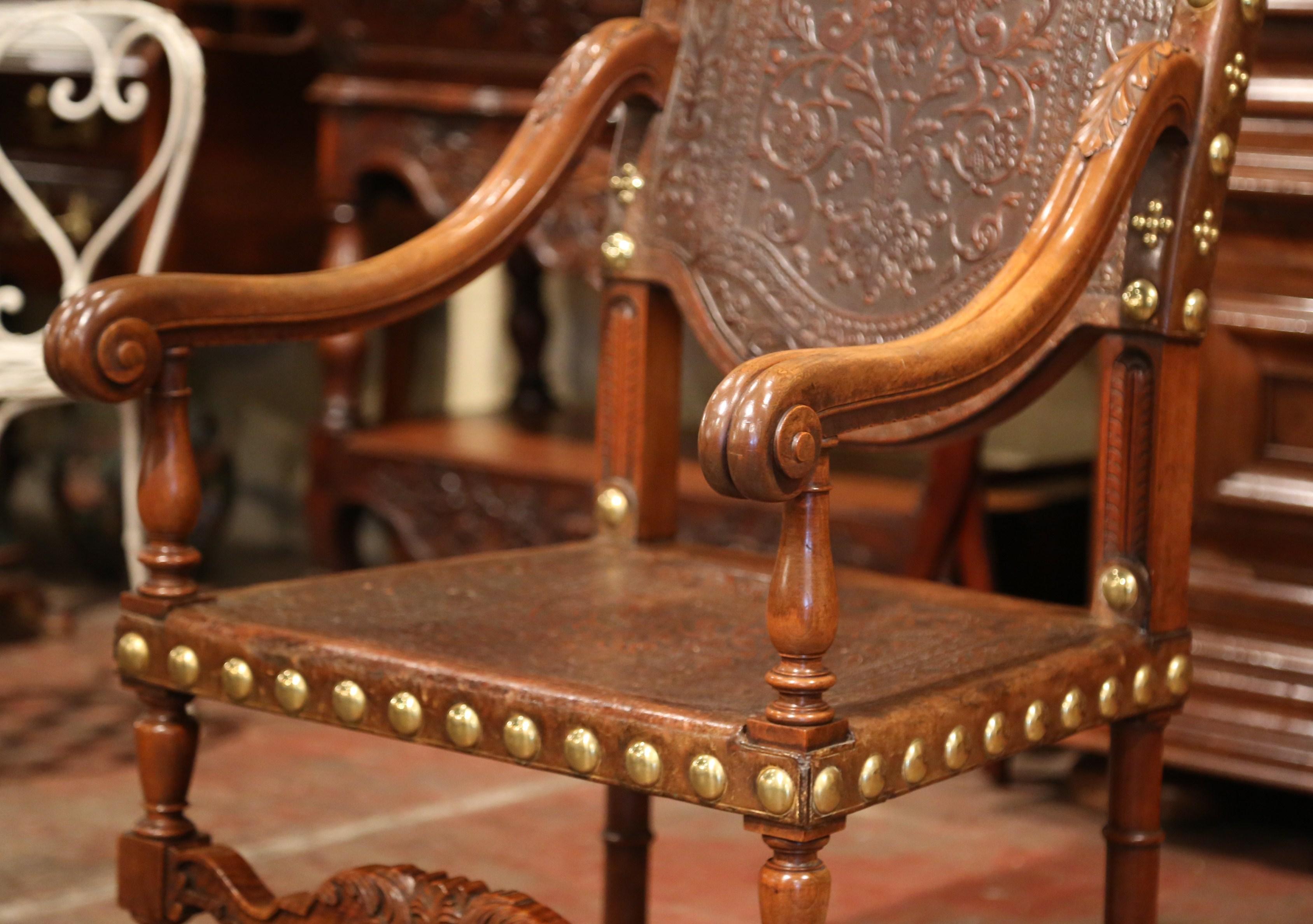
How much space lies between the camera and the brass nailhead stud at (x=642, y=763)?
1.12m

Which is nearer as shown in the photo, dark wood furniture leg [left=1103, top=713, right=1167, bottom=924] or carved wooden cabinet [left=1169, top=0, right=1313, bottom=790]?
dark wood furniture leg [left=1103, top=713, right=1167, bottom=924]

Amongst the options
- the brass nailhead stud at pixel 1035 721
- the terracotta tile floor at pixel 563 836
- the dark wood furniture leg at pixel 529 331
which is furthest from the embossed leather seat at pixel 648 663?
the dark wood furniture leg at pixel 529 331

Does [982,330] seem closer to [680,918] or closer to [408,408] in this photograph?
[680,918]

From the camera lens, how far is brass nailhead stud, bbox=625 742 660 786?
1116 mm

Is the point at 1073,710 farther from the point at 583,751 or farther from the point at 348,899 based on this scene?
the point at 348,899

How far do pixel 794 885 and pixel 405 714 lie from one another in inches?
12.0

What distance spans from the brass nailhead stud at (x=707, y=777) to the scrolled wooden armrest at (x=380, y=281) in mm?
495

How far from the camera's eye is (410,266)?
147 centimetres

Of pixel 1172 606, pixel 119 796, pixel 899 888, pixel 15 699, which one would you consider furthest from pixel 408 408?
pixel 1172 606

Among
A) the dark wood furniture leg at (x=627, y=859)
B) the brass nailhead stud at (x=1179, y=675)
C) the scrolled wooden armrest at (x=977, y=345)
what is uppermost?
the scrolled wooden armrest at (x=977, y=345)

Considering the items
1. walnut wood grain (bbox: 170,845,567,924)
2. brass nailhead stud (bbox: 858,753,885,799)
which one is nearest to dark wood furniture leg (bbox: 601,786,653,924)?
walnut wood grain (bbox: 170,845,567,924)

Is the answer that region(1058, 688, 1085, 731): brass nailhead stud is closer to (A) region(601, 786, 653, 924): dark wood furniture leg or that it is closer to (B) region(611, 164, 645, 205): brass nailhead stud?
(A) region(601, 786, 653, 924): dark wood furniture leg

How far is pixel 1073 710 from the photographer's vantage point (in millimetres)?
1277

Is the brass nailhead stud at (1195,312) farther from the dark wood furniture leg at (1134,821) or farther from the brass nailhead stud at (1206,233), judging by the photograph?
the dark wood furniture leg at (1134,821)
